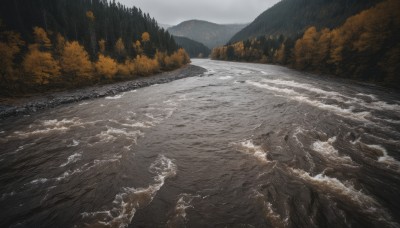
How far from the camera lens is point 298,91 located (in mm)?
31391

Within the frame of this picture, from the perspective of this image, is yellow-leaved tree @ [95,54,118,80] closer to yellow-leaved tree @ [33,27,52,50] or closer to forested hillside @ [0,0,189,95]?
forested hillside @ [0,0,189,95]

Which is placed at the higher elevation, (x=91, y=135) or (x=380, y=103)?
(x=380, y=103)

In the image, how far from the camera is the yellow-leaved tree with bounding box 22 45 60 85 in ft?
110

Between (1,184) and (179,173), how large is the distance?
1043cm

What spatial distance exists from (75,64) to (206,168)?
4216 cm

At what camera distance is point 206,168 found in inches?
489

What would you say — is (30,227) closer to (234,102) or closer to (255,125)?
(255,125)

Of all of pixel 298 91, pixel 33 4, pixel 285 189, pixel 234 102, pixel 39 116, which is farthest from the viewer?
pixel 33 4

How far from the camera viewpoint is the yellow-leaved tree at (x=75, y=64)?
133ft

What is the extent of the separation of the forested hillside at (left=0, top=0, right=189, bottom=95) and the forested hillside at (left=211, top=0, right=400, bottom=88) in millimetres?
48061

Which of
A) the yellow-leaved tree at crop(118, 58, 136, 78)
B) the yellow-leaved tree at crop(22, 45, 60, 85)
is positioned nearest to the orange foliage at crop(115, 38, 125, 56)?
the yellow-leaved tree at crop(118, 58, 136, 78)

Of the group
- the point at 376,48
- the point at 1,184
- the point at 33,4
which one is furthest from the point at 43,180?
the point at 33,4

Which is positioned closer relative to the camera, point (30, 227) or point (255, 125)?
point (30, 227)

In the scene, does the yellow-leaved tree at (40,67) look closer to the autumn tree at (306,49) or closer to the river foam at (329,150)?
the river foam at (329,150)
